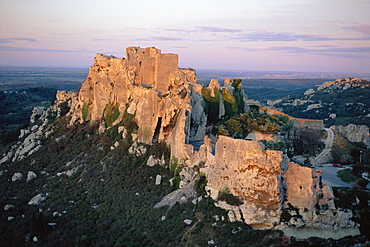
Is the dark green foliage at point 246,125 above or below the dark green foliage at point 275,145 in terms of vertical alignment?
above

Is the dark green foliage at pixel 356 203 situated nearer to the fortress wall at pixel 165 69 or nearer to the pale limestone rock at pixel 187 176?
the pale limestone rock at pixel 187 176

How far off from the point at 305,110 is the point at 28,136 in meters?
64.5

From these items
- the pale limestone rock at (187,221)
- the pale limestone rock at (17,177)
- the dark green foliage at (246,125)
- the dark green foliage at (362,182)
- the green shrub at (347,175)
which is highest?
the dark green foliage at (246,125)

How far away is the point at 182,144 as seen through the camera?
30.8 metres

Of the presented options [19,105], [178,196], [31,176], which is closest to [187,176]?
[178,196]

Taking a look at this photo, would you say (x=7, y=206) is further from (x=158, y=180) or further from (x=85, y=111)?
(x=85, y=111)

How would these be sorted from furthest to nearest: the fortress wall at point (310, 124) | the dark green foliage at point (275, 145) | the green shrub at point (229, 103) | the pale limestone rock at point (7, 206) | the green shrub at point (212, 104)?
1. the fortress wall at point (310, 124)
2. the green shrub at point (229, 103)
3. the green shrub at point (212, 104)
4. the pale limestone rock at point (7, 206)
5. the dark green foliage at point (275, 145)

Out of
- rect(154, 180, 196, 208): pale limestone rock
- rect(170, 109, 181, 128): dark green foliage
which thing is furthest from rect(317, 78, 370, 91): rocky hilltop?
rect(154, 180, 196, 208): pale limestone rock

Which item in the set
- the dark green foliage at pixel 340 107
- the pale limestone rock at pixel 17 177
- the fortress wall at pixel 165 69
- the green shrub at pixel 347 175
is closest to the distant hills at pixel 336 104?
the dark green foliage at pixel 340 107

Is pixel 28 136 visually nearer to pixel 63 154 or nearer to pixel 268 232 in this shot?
pixel 63 154

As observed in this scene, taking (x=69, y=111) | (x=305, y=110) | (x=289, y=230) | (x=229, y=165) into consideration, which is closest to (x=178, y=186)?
(x=229, y=165)

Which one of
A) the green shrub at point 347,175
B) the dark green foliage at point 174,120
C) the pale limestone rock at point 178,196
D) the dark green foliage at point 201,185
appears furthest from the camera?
the dark green foliage at point 174,120

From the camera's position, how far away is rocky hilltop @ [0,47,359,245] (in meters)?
23.9

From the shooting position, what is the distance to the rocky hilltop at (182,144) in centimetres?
2386
